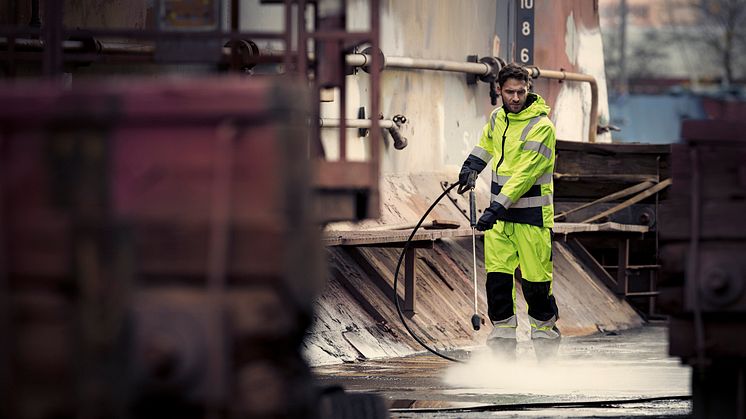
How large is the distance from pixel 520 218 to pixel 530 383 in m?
1.24

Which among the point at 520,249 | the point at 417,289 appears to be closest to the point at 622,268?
the point at 417,289

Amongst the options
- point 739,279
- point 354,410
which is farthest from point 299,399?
point 739,279

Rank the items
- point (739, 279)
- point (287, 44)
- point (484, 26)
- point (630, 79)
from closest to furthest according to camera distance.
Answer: point (739, 279) < point (287, 44) < point (484, 26) < point (630, 79)

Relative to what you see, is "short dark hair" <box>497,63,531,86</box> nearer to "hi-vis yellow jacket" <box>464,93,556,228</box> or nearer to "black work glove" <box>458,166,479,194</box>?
"hi-vis yellow jacket" <box>464,93,556,228</box>

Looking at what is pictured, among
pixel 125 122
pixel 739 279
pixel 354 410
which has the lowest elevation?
pixel 354 410

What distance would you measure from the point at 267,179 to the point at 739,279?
95.3 inches

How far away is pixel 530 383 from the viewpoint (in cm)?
1098

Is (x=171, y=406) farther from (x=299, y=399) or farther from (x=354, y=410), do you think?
(x=354, y=410)

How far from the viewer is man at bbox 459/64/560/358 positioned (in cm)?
1176

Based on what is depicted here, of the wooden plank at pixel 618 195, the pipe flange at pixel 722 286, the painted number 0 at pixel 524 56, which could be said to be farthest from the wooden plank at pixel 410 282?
the pipe flange at pixel 722 286

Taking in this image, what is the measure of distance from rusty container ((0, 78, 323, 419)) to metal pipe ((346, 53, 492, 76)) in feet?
26.4

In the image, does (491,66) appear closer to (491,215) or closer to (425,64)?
(425,64)

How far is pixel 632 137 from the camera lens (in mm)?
48594

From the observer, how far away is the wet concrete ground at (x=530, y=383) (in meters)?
9.33
